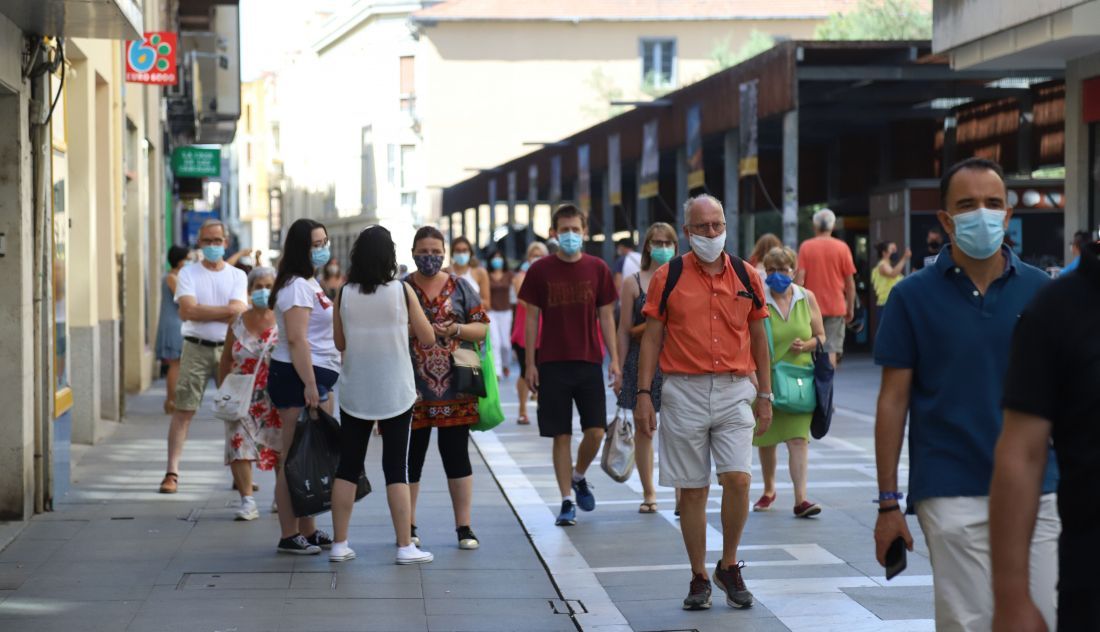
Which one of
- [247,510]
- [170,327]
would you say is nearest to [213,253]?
[247,510]

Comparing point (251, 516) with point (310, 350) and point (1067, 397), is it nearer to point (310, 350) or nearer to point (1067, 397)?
point (310, 350)

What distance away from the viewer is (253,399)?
31.4ft

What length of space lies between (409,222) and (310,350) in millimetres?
53692

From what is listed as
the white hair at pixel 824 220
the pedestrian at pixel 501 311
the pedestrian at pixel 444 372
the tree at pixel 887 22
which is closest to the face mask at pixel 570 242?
the pedestrian at pixel 444 372

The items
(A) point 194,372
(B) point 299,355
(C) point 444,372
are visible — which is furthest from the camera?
(A) point 194,372

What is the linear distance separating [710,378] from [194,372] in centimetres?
512

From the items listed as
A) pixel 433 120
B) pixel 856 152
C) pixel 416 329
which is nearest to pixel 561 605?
pixel 416 329

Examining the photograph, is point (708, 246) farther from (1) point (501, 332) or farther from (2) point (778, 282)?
(1) point (501, 332)

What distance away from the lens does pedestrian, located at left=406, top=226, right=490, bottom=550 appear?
856cm

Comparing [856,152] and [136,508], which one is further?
[856,152]

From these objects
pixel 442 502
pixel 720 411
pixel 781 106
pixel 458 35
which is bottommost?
pixel 442 502

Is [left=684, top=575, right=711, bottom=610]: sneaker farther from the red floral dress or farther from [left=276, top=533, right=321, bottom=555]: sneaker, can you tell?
the red floral dress

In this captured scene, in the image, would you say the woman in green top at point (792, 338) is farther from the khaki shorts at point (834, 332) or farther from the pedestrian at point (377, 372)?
the khaki shorts at point (834, 332)

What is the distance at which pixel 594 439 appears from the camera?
9.59 metres
